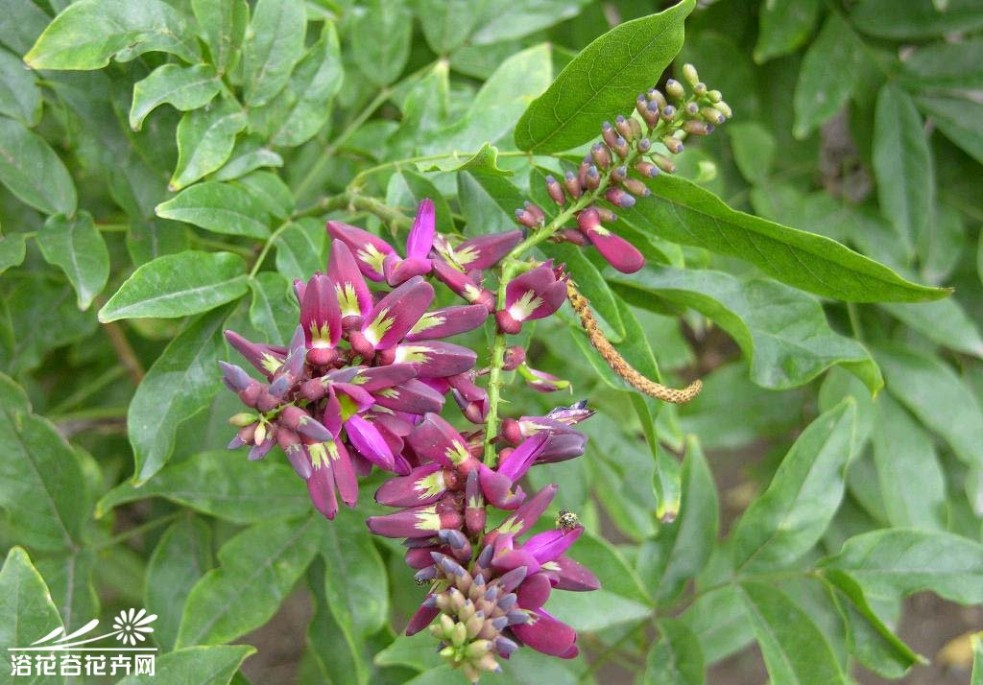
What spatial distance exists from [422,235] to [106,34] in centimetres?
43

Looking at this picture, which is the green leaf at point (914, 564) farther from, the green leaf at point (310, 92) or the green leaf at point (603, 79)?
the green leaf at point (310, 92)

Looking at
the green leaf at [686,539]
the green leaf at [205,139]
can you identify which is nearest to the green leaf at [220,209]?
the green leaf at [205,139]

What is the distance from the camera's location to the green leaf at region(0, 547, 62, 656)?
3.11 feet

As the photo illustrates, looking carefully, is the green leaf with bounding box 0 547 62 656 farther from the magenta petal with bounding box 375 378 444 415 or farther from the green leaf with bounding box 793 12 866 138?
the green leaf with bounding box 793 12 866 138

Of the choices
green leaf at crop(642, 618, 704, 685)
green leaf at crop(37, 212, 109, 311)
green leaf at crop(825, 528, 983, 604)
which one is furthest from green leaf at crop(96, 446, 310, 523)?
green leaf at crop(825, 528, 983, 604)

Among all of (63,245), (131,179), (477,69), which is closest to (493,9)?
(477,69)

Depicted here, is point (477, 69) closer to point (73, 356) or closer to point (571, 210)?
point (571, 210)

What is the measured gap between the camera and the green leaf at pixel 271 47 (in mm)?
1055

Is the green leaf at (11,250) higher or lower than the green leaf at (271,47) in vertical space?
lower

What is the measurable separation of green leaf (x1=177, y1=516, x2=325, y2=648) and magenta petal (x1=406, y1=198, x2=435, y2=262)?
0.54m

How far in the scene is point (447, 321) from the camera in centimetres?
79

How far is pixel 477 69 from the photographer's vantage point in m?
1.42

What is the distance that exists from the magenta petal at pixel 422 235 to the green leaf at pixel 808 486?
0.64 m

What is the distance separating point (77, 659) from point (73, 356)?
0.81m
